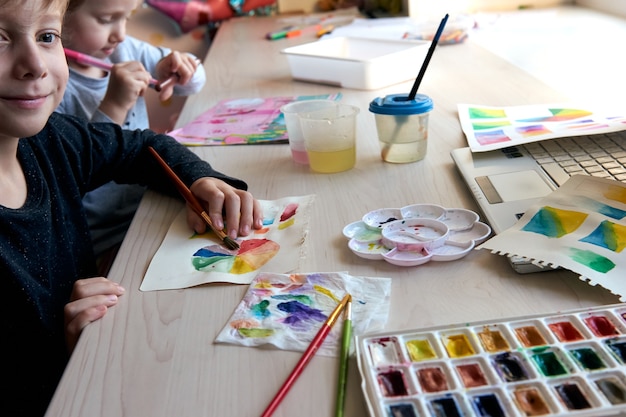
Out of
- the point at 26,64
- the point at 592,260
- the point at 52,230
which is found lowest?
the point at 52,230

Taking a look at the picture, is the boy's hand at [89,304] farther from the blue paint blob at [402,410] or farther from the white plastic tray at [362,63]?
the white plastic tray at [362,63]

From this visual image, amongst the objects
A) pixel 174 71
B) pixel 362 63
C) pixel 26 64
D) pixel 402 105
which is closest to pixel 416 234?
pixel 402 105

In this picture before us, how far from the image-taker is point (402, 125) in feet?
2.65

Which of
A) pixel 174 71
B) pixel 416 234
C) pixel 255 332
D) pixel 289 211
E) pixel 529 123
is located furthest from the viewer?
pixel 174 71

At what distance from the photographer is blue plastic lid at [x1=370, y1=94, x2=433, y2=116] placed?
30.7 inches

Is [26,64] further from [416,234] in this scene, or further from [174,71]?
[174,71]

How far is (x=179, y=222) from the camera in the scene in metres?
0.73

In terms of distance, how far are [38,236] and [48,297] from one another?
8cm

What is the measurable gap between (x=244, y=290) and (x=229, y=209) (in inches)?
6.5

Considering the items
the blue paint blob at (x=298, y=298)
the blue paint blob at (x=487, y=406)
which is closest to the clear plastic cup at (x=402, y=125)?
the blue paint blob at (x=298, y=298)

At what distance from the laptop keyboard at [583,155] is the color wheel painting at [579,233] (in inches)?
2.4

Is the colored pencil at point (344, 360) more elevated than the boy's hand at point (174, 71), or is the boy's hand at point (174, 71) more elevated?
the colored pencil at point (344, 360)

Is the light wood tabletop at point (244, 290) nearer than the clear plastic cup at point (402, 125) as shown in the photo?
Yes

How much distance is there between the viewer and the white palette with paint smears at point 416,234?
583 millimetres
